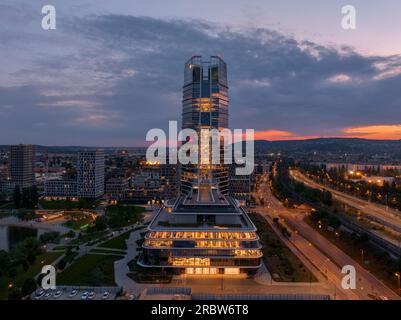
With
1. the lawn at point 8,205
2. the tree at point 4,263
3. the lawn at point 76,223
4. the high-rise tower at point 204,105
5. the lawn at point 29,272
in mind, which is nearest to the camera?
the lawn at point 29,272

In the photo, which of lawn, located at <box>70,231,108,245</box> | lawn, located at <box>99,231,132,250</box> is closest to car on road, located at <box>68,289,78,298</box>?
lawn, located at <box>99,231,132,250</box>

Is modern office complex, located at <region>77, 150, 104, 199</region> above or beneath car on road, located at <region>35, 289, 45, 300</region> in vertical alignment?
above

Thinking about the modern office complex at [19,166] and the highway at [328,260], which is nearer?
the highway at [328,260]

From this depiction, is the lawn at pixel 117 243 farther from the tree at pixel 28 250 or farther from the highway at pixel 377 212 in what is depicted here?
the highway at pixel 377 212

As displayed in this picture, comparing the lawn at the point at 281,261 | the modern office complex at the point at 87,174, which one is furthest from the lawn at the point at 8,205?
the lawn at the point at 281,261

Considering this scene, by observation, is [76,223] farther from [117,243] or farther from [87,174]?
[87,174]

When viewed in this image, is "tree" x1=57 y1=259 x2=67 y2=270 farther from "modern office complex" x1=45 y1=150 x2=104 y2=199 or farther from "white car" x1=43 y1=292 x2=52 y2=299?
"modern office complex" x1=45 y1=150 x2=104 y2=199

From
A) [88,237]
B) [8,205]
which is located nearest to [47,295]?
[88,237]
